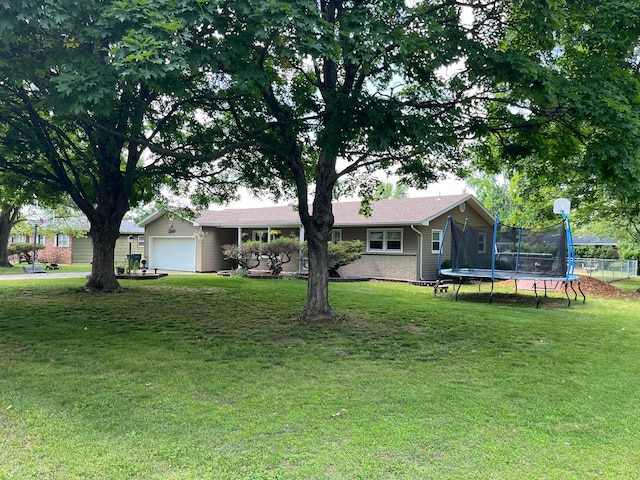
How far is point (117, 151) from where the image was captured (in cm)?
1119

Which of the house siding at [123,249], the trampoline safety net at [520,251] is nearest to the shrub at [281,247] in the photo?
the trampoline safety net at [520,251]

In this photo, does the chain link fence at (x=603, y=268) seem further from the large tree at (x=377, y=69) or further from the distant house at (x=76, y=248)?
the distant house at (x=76, y=248)

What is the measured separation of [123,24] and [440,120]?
4.96 meters

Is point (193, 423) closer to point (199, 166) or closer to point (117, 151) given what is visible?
point (117, 151)

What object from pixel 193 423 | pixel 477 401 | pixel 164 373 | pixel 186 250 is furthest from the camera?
pixel 186 250

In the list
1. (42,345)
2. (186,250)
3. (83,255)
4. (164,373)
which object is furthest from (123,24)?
(83,255)

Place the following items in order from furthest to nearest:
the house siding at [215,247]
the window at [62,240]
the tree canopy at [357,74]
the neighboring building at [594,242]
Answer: the neighboring building at [594,242]
the window at [62,240]
the house siding at [215,247]
the tree canopy at [357,74]

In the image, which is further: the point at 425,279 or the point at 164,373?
the point at 425,279

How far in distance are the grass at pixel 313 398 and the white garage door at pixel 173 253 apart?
15137 millimetres

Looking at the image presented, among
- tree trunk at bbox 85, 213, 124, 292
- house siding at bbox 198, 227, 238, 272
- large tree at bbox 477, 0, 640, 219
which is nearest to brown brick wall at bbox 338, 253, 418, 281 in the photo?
house siding at bbox 198, 227, 238, 272

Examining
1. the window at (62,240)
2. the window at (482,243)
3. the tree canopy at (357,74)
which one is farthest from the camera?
the window at (62,240)

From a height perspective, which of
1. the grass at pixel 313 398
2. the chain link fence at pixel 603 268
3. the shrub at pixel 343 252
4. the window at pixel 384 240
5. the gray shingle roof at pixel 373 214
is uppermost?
the gray shingle roof at pixel 373 214

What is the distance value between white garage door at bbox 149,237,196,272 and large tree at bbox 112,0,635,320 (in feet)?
48.0

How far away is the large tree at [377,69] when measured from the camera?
4848mm
